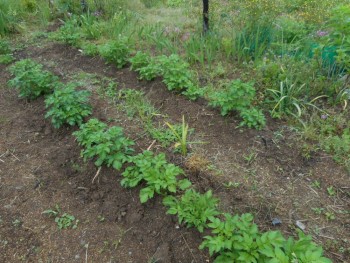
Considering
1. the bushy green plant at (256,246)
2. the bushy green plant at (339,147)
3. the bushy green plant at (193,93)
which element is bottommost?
the bushy green plant at (339,147)

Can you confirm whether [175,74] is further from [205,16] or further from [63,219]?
[63,219]

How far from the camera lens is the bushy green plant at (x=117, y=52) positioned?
3.80 metres

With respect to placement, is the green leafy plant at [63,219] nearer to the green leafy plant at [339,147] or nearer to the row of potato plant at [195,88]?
the row of potato plant at [195,88]

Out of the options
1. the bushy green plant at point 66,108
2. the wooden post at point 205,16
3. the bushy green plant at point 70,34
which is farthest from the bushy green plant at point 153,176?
the bushy green plant at point 70,34

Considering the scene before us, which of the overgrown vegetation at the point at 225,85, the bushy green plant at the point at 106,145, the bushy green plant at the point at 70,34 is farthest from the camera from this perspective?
the bushy green plant at the point at 70,34

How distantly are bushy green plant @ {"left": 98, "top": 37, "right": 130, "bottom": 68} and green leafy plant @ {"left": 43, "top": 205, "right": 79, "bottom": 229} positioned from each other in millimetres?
2151

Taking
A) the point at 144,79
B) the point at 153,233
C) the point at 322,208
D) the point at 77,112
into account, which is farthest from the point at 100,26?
the point at 322,208

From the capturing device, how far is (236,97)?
2.86 m

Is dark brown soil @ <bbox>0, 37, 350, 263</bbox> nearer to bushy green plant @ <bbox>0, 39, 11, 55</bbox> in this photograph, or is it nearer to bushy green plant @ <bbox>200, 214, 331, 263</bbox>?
bushy green plant @ <bbox>200, 214, 331, 263</bbox>

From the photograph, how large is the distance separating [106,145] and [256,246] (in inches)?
48.6

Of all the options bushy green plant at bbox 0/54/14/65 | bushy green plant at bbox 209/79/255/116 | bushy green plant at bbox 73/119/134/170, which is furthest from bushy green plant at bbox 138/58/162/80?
bushy green plant at bbox 0/54/14/65

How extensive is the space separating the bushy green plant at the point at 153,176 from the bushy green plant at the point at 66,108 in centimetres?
90

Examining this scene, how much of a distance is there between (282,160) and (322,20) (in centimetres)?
288

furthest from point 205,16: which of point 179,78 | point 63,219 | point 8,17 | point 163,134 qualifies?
point 8,17
